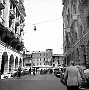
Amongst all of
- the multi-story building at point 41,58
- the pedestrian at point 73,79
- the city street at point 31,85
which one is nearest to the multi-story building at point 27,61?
the multi-story building at point 41,58

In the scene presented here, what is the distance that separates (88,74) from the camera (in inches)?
415

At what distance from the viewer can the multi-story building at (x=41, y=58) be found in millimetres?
88125

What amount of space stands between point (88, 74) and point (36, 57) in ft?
258

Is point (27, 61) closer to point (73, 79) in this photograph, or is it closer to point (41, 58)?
point (41, 58)

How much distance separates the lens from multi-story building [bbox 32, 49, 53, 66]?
88.1 meters

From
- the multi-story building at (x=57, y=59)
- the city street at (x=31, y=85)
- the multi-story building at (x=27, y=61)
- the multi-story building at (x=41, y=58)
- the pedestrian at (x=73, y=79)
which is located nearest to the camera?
the pedestrian at (x=73, y=79)

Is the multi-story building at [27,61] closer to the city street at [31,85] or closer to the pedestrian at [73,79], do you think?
the city street at [31,85]

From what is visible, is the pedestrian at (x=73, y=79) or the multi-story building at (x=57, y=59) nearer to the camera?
the pedestrian at (x=73, y=79)

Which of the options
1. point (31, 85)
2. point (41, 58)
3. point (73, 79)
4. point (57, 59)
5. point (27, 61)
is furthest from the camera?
point (41, 58)

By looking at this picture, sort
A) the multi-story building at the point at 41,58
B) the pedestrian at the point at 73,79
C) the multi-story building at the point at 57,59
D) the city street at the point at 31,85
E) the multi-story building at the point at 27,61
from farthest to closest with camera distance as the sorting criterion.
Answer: the multi-story building at the point at 41,58 → the multi-story building at the point at 57,59 → the multi-story building at the point at 27,61 → the city street at the point at 31,85 → the pedestrian at the point at 73,79

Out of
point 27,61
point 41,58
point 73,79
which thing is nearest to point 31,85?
point 73,79

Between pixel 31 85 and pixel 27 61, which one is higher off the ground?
pixel 31 85

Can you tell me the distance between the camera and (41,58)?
89.0m

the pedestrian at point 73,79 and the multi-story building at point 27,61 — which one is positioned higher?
the pedestrian at point 73,79
